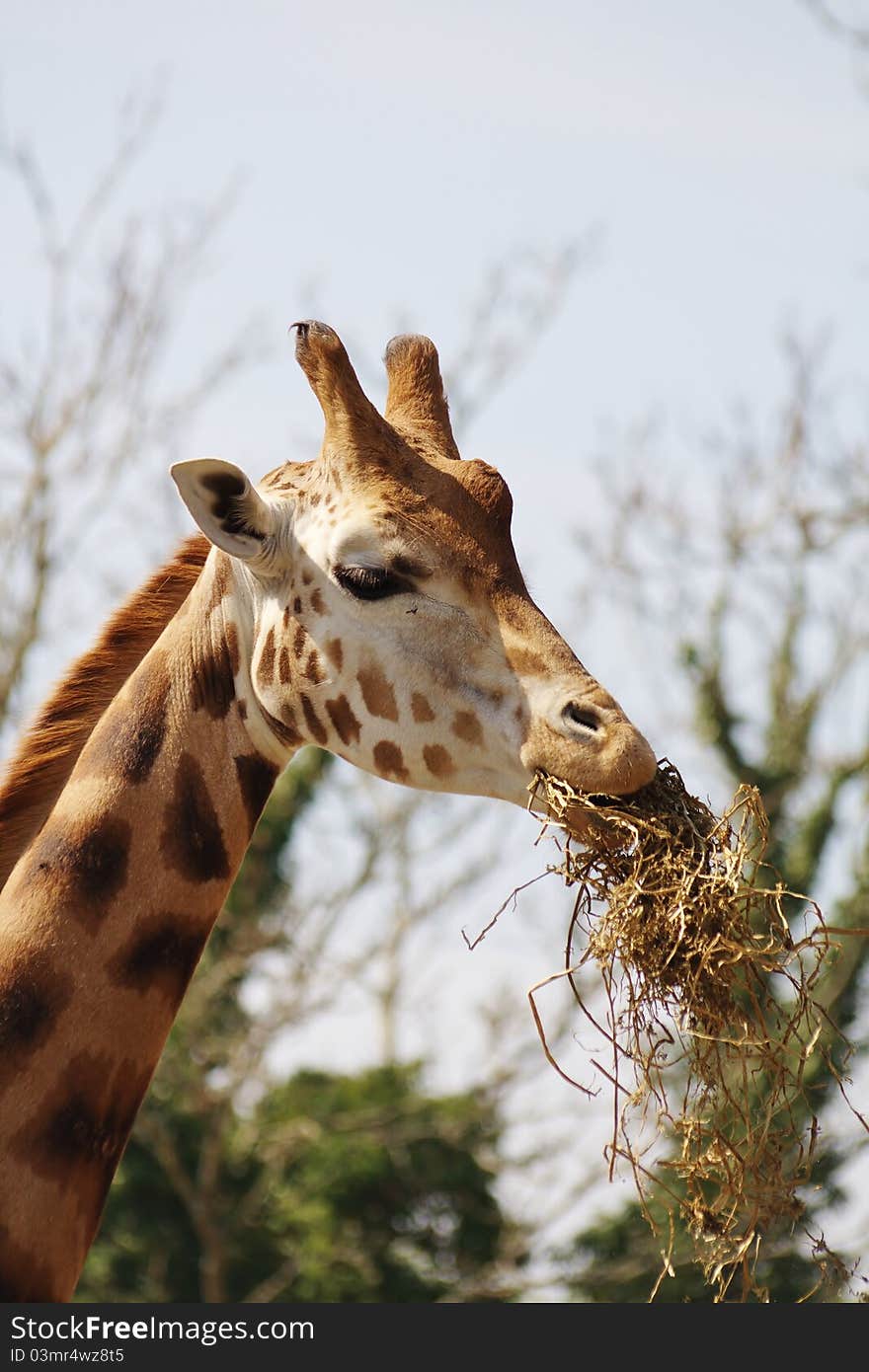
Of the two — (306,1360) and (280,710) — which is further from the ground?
(280,710)

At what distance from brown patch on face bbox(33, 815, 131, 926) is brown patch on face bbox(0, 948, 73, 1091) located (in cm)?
17

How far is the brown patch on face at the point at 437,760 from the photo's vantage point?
4.84m

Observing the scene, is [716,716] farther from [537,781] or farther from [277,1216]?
[537,781]

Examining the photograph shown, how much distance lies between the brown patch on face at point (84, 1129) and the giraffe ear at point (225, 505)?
1494 mm

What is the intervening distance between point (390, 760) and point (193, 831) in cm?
59

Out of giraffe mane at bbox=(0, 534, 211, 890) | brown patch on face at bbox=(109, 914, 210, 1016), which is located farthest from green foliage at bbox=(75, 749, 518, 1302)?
brown patch on face at bbox=(109, 914, 210, 1016)

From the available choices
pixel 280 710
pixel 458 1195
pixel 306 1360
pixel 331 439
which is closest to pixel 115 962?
pixel 280 710

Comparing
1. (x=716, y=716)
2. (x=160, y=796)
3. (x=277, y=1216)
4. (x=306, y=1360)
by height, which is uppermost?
(x=160, y=796)

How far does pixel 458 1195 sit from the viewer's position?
71.8ft

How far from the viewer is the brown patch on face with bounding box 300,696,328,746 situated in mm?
4977

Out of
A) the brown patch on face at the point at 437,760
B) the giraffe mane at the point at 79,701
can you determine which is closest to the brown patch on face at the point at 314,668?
the brown patch on face at the point at 437,760

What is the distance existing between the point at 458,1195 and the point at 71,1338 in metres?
18.0

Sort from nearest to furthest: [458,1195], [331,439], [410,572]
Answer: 1. [410,572]
2. [331,439]
3. [458,1195]

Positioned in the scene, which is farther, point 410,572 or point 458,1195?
point 458,1195
